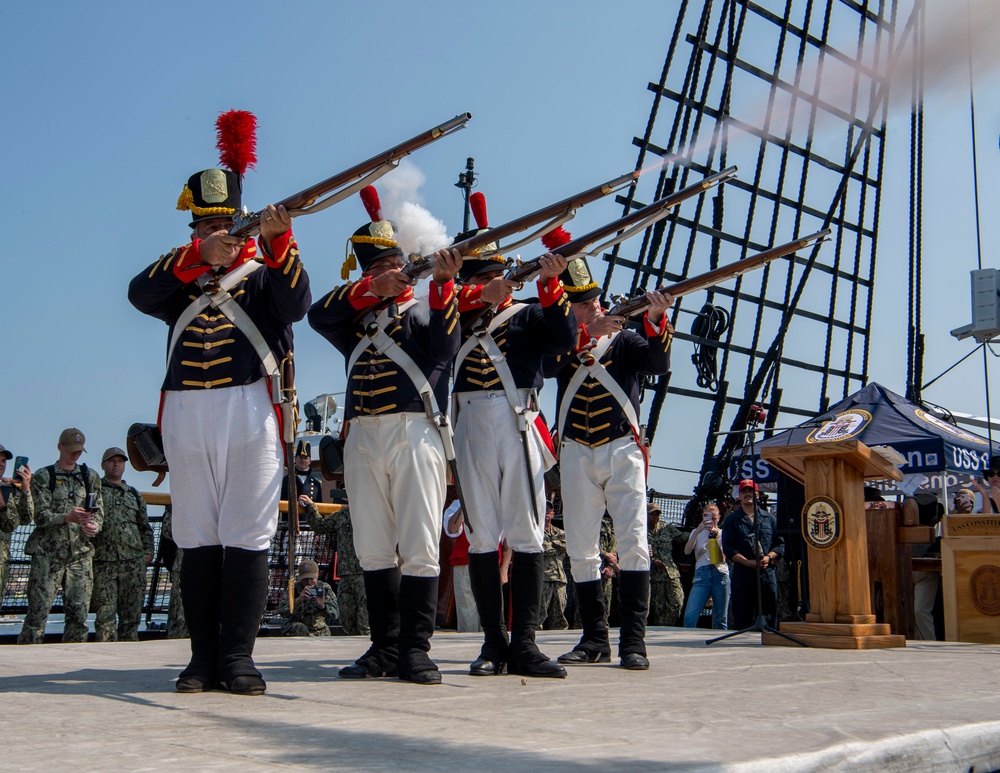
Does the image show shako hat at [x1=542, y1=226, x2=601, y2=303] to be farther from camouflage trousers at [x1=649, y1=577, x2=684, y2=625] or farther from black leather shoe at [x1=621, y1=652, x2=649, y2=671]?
camouflage trousers at [x1=649, y1=577, x2=684, y2=625]

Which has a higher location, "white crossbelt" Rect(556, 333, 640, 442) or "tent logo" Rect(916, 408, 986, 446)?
"tent logo" Rect(916, 408, 986, 446)

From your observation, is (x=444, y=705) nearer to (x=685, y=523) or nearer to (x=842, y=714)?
(x=842, y=714)

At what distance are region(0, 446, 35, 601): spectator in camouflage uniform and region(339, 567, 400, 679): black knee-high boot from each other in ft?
15.8

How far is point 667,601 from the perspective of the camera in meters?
13.5

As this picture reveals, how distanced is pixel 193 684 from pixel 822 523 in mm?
5584

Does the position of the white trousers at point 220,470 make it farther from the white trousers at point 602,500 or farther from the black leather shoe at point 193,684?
the white trousers at point 602,500

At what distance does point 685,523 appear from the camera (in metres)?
16.6

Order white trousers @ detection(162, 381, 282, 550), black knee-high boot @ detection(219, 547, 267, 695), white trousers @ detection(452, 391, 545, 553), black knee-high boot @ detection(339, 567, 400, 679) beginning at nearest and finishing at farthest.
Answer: black knee-high boot @ detection(219, 547, 267, 695), white trousers @ detection(162, 381, 282, 550), black knee-high boot @ detection(339, 567, 400, 679), white trousers @ detection(452, 391, 545, 553)

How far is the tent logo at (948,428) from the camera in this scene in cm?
1462

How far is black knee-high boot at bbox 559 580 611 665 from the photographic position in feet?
20.5

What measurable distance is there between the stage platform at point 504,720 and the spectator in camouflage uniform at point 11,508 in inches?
127

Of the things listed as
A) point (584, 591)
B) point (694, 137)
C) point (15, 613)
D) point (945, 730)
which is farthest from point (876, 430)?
point (945, 730)

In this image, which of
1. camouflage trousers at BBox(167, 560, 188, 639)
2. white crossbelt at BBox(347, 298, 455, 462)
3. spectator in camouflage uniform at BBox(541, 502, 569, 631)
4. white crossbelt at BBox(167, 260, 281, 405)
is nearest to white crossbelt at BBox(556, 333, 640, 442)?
white crossbelt at BBox(347, 298, 455, 462)

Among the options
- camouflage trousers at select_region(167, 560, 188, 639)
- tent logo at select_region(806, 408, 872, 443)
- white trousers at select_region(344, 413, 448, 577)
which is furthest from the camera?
tent logo at select_region(806, 408, 872, 443)
